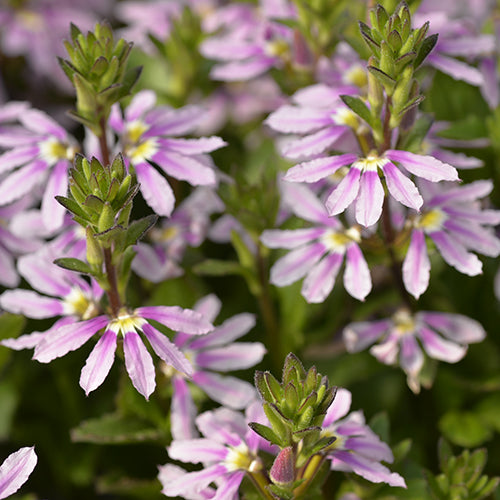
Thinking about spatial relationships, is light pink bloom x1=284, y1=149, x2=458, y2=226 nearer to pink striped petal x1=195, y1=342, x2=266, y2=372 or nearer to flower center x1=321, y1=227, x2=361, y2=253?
flower center x1=321, y1=227, x2=361, y2=253

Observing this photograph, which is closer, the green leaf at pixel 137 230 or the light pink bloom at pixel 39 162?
the green leaf at pixel 137 230

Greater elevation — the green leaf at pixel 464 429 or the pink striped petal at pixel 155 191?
the pink striped petal at pixel 155 191

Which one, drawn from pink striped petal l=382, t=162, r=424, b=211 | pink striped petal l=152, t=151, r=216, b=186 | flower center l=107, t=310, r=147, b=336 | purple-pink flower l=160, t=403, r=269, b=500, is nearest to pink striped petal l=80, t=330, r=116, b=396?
flower center l=107, t=310, r=147, b=336

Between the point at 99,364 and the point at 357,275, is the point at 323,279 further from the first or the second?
the point at 99,364

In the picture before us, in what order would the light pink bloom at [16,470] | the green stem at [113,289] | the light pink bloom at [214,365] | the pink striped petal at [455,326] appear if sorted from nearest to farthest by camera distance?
the light pink bloom at [16,470], the green stem at [113,289], the light pink bloom at [214,365], the pink striped petal at [455,326]

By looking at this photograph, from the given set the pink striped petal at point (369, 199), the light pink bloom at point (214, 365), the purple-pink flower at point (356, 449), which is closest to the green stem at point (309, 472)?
the purple-pink flower at point (356, 449)

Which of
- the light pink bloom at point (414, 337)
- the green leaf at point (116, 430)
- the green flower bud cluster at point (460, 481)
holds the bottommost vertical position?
the green leaf at point (116, 430)

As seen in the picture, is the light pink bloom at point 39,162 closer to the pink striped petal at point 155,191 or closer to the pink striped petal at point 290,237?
the pink striped petal at point 155,191
